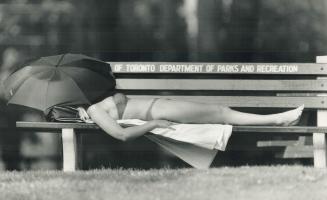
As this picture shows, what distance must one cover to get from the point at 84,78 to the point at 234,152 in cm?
155

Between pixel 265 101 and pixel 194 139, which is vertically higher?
pixel 265 101

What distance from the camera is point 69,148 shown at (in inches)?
200

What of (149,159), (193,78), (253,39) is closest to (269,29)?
(253,39)

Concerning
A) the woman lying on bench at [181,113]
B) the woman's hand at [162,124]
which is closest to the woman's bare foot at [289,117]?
the woman lying on bench at [181,113]

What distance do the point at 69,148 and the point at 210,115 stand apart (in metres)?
1.22

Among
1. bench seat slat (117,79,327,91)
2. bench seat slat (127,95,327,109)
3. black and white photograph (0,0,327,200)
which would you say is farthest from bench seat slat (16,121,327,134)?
bench seat slat (117,79,327,91)

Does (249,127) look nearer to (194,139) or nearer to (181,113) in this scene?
(194,139)

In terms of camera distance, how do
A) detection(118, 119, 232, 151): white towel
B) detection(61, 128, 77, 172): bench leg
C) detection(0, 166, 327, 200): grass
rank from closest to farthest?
detection(0, 166, 327, 200): grass < detection(118, 119, 232, 151): white towel < detection(61, 128, 77, 172): bench leg

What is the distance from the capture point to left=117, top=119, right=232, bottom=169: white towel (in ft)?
16.2

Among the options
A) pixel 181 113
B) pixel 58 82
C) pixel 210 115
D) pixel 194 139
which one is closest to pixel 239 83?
pixel 210 115

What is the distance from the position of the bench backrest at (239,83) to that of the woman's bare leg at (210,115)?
0.79ft

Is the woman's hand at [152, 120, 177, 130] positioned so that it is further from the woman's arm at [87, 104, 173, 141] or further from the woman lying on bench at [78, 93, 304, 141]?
the woman lying on bench at [78, 93, 304, 141]

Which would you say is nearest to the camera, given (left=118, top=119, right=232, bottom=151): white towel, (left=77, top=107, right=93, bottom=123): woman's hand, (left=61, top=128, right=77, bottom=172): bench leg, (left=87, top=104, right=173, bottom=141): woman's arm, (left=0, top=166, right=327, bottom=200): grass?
(left=0, top=166, right=327, bottom=200): grass

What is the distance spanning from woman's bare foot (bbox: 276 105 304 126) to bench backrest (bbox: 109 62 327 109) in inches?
8.9
